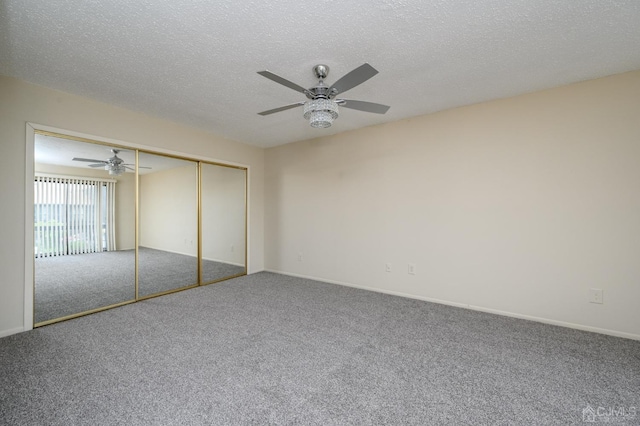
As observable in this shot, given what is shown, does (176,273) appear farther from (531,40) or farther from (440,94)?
(531,40)

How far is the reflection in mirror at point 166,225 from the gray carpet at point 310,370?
2.56ft

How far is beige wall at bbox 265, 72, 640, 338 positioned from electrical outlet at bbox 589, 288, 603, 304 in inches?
1.4

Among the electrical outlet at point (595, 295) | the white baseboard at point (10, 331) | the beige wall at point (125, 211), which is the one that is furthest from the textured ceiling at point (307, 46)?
the white baseboard at point (10, 331)

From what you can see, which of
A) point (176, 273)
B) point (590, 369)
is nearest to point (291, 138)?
point (176, 273)

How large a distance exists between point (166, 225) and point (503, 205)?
4497 mm

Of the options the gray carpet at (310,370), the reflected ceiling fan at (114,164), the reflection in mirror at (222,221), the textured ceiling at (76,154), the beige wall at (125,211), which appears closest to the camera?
the gray carpet at (310,370)

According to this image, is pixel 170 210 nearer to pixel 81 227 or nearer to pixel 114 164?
pixel 114 164

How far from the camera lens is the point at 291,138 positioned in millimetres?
4641

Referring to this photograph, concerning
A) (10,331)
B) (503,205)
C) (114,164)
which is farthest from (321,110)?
(10,331)

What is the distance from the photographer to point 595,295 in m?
2.60

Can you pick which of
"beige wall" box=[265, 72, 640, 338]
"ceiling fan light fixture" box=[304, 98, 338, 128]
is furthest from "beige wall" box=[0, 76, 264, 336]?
"beige wall" box=[265, 72, 640, 338]

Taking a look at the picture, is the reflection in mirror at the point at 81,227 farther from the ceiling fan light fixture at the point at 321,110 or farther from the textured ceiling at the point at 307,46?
the ceiling fan light fixture at the point at 321,110

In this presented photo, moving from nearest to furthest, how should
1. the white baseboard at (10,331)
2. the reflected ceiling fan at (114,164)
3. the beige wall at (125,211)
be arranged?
the white baseboard at (10,331), the reflected ceiling fan at (114,164), the beige wall at (125,211)

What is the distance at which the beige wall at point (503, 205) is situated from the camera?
253 centimetres
